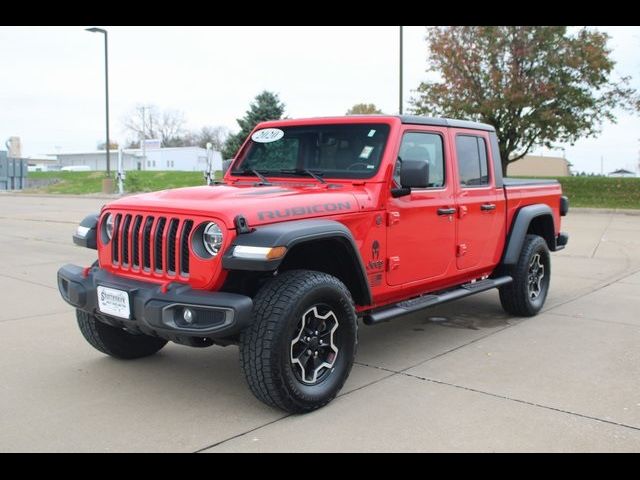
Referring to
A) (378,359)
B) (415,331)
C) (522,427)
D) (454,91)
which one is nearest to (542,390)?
(522,427)

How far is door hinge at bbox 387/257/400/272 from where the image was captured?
456 centimetres

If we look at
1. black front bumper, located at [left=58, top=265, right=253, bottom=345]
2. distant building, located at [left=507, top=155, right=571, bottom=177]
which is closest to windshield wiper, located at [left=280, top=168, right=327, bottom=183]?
black front bumper, located at [left=58, top=265, right=253, bottom=345]

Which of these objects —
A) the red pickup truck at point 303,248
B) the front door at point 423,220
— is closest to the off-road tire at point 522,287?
the red pickup truck at point 303,248

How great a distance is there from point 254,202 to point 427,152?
188 cm

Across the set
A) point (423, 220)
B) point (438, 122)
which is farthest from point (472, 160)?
point (423, 220)

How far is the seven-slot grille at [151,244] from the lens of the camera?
12.2ft

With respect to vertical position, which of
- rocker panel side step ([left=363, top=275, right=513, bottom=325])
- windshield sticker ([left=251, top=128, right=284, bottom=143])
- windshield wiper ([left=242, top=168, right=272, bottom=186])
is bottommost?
rocker panel side step ([left=363, top=275, right=513, bottom=325])

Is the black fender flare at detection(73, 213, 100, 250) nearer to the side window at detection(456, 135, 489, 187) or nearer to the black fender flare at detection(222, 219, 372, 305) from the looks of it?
the black fender flare at detection(222, 219, 372, 305)

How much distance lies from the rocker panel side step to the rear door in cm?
16

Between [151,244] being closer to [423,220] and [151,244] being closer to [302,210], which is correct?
[302,210]

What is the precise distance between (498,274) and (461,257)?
1.02 m

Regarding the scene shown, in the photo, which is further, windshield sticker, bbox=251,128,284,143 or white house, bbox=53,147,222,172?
white house, bbox=53,147,222,172

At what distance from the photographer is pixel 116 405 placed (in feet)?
12.9

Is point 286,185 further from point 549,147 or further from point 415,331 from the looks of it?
point 549,147
